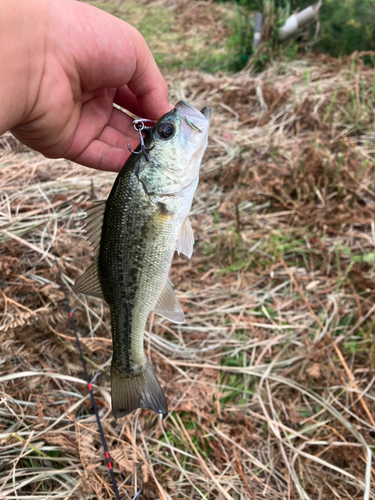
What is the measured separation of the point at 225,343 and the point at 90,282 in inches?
65.1

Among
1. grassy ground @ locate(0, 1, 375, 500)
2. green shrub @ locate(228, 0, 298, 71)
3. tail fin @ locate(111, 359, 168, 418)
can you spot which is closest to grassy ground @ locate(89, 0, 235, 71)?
green shrub @ locate(228, 0, 298, 71)

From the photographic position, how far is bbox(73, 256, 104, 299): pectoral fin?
1792 millimetres

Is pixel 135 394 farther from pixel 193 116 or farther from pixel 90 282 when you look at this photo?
pixel 193 116

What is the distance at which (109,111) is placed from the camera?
235cm

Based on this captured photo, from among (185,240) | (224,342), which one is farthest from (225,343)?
(185,240)

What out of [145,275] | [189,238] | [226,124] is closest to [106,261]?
[145,275]

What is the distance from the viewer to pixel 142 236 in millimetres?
1709

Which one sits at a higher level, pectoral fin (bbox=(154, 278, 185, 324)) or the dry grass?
pectoral fin (bbox=(154, 278, 185, 324))

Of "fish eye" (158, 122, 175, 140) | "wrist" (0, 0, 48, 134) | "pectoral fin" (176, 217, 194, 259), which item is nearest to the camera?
"wrist" (0, 0, 48, 134)

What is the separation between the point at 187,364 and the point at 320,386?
107cm

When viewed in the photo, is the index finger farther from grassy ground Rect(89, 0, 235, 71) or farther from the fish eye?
grassy ground Rect(89, 0, 235, 71)

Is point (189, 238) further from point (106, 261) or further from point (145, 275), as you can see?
point (106, 261)

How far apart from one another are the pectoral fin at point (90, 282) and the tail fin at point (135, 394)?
444 mm

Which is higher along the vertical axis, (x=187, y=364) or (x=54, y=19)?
(x=54, y=19)
